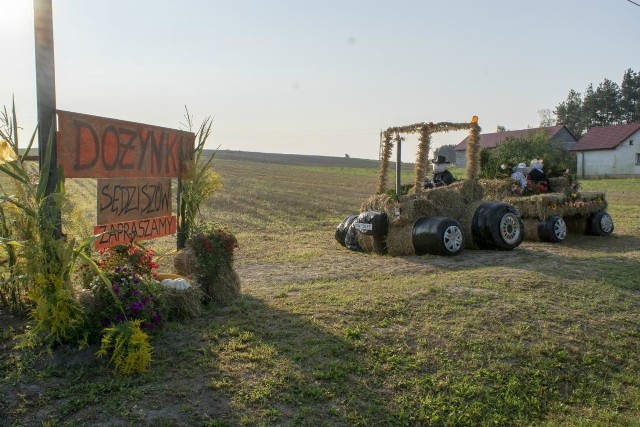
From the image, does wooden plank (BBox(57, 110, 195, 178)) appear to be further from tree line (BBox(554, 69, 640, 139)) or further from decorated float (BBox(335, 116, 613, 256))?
tree line (BBox(554, 69, 640, 139))

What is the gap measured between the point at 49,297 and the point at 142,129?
2106 mm

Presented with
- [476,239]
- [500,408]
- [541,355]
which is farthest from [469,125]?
[500,408]

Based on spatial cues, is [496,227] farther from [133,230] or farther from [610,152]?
[610,152]

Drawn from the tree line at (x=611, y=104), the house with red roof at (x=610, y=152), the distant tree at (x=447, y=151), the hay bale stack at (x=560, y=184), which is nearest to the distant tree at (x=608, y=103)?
the tree line at (x=611, y=104)

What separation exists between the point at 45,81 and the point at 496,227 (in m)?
7.59

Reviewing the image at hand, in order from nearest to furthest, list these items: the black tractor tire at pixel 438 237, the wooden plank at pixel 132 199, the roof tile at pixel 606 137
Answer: the wooden plank at pixel 132 199
the black tractor tire at pixel 438 237
the roof tile at pixel 606 137

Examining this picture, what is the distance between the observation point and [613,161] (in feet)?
160

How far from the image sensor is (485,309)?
5.78 meters

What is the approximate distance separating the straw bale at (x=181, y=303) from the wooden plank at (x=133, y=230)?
664mm

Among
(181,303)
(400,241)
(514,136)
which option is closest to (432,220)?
(400,241)

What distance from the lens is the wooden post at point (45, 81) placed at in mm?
4730

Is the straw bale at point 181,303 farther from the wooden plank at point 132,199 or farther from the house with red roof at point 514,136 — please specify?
the house with red roof at point 514,136

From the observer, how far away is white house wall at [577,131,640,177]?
47844mm

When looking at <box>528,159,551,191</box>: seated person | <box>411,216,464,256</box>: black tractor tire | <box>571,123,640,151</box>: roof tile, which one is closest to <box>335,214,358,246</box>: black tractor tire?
<box>411,216,464,256</box>: black tractor tire
